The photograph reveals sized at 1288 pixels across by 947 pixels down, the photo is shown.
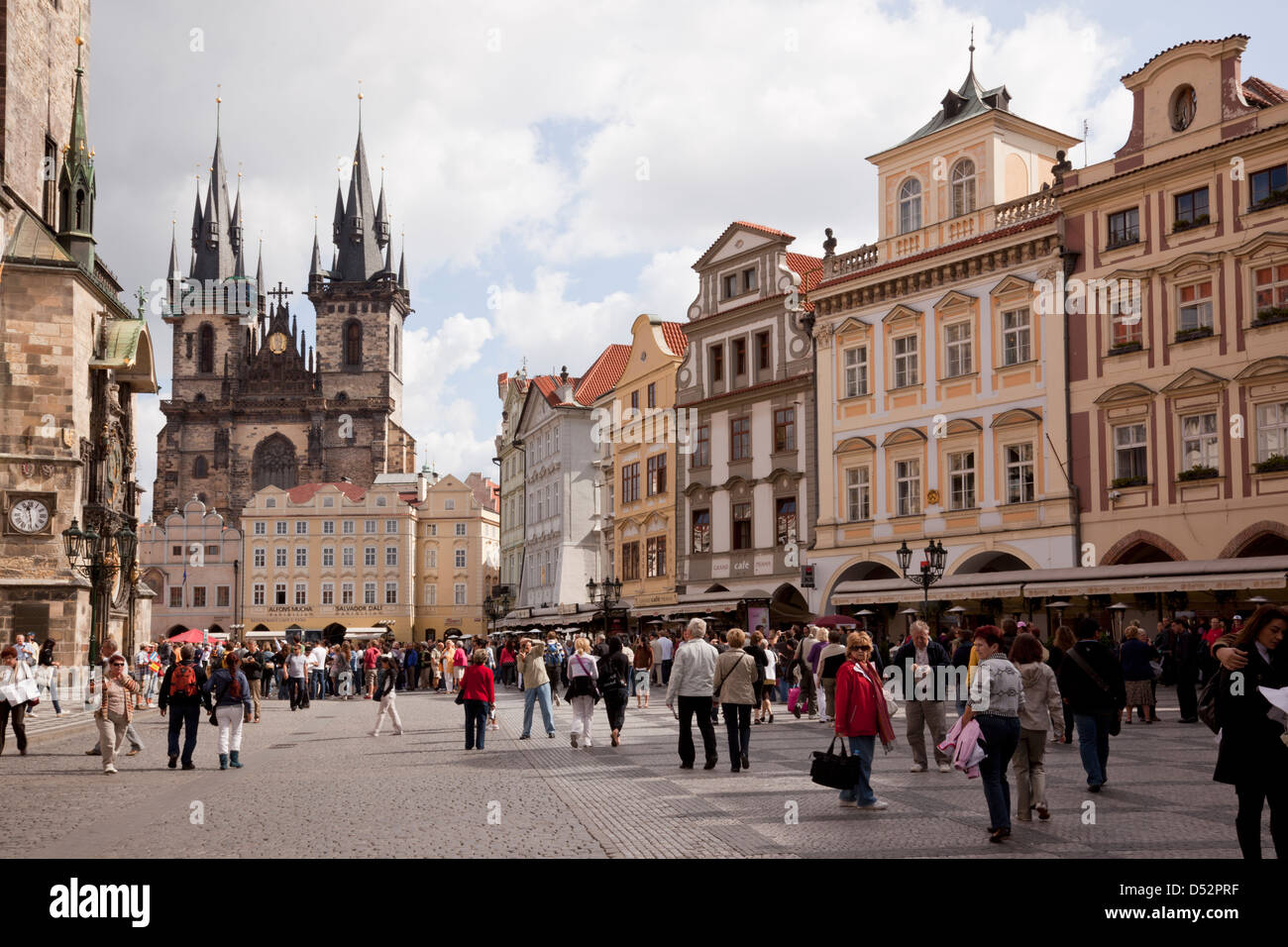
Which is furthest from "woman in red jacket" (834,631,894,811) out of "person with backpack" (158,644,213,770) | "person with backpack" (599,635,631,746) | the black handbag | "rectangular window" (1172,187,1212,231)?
"rectangular window" (1172,187,1212,231)

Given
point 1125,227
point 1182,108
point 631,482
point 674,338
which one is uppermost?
point 1182,108

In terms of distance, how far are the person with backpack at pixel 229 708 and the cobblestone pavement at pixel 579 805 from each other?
1.22ft

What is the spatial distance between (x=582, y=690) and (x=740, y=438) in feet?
85.6

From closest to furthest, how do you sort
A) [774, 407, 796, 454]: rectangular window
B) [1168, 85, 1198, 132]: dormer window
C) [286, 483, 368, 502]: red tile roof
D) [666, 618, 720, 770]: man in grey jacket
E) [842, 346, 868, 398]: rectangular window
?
[666, 618, 720, 770]: man in grey jacket
[1168, 85, 1198, 132]: dormer window
[842, 346, 868, 398]: rectangular window
[774, 407, 796, 454]: rectangular window
[286, 483, 368, 502]: red tile roof

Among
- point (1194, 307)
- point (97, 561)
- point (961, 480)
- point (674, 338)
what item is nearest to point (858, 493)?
point (961, 480)

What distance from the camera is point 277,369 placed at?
122438mm

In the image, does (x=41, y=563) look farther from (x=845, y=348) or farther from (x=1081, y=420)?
(x=1081, y=420)

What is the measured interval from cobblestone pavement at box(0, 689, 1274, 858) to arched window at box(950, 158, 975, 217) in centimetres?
1967

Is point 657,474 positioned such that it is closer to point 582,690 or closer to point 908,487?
point 908,487

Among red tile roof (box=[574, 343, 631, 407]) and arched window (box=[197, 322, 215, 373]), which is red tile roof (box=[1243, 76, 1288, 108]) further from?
arched window (box=[197, 322, 215, 373])

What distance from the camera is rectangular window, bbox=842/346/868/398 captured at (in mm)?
40500

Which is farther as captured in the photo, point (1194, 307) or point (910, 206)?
point (910, 206)

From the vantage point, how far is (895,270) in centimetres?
3884
